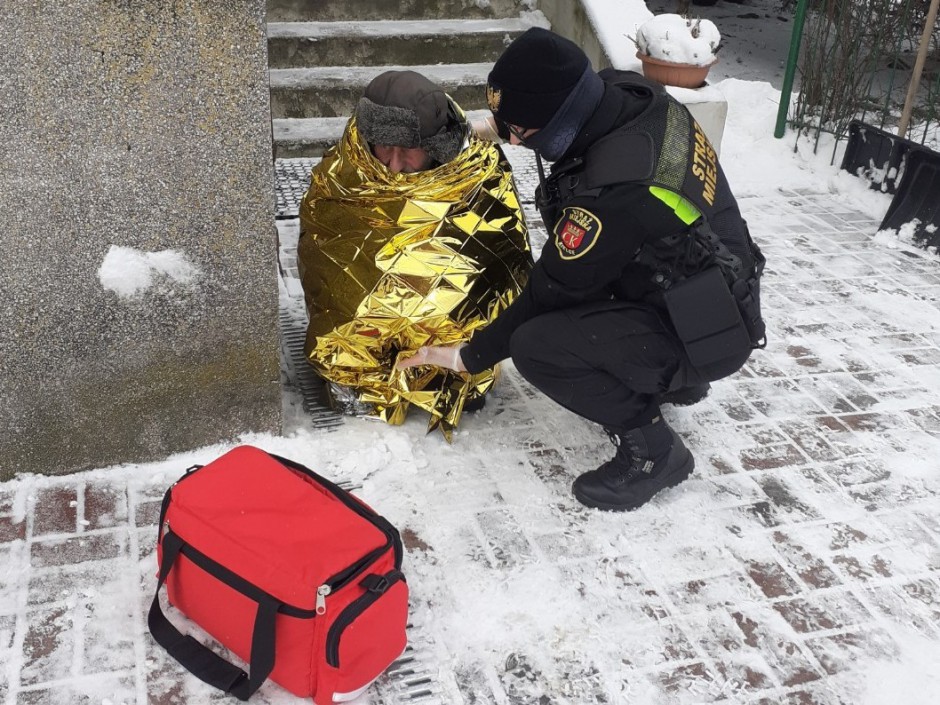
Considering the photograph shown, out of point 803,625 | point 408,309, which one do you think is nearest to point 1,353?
point 408,309

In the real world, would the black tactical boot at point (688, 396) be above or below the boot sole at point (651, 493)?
above

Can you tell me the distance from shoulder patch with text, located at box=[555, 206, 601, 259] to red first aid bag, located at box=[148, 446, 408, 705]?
2.65 ft

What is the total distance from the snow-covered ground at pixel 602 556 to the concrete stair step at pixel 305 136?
212cm

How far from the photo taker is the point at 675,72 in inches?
185

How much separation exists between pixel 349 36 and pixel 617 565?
3.63 metres

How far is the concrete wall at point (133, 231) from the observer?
218cm

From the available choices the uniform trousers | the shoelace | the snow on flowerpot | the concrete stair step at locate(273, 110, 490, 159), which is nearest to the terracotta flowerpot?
the snow on flowerpot

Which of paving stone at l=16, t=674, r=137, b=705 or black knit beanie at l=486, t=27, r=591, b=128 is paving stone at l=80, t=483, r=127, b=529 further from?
black knit beanie at l=486, t=27, r=591, b=128

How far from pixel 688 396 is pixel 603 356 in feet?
2.10

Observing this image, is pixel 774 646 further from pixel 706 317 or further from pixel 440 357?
pixel 440 357

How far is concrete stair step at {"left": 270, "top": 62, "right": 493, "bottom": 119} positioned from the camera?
16.4 feet

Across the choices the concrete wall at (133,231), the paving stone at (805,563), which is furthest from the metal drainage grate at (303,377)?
the paving stone at (805,563)

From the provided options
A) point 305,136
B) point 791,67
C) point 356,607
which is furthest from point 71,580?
point 791,67

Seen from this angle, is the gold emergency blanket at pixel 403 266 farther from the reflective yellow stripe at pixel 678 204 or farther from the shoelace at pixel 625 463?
the reflective yellow stripe at pixel 678 204
